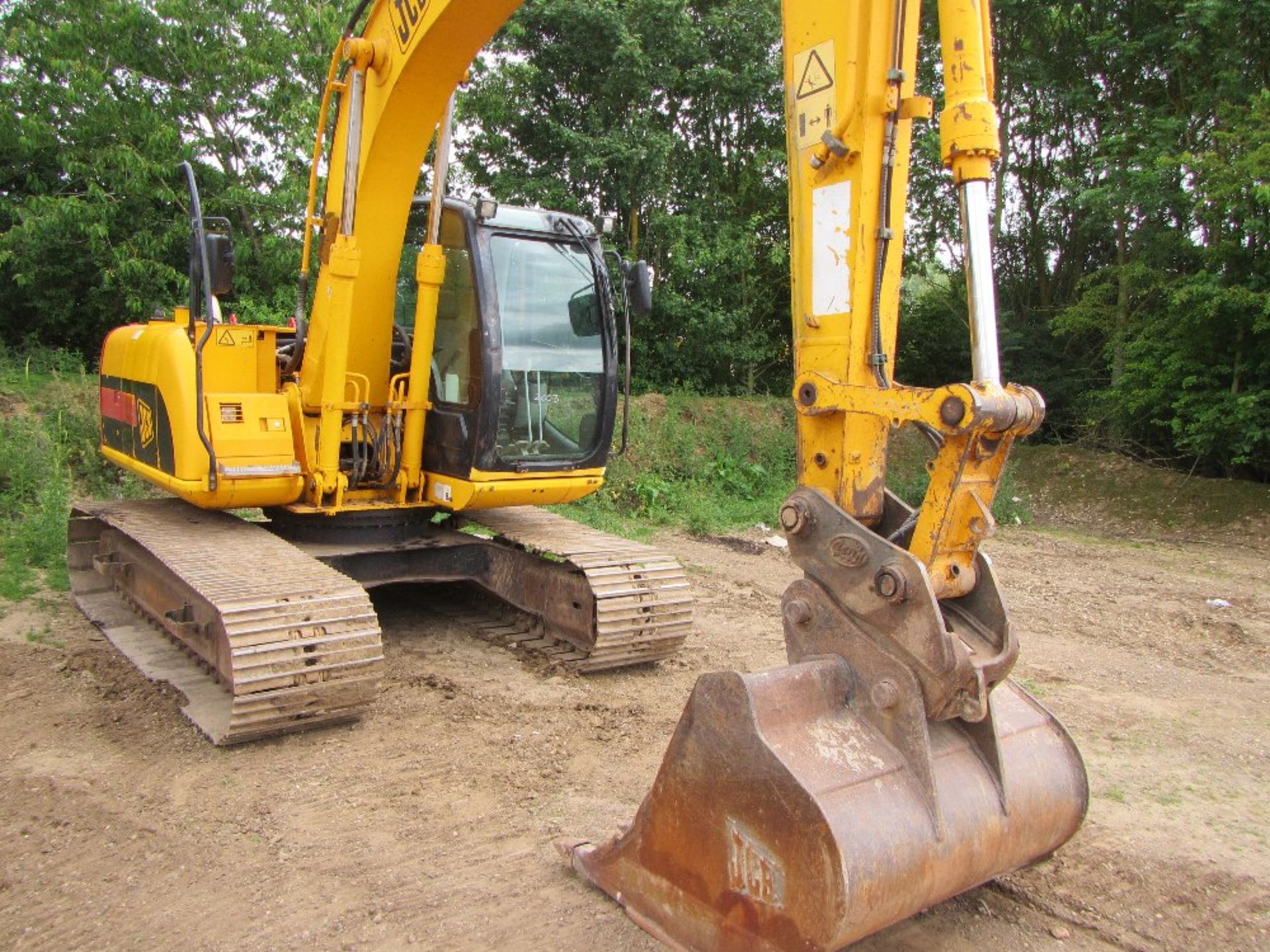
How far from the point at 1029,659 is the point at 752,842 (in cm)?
402

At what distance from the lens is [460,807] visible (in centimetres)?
368

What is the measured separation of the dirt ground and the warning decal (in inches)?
90.3

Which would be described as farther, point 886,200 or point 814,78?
point 814,78

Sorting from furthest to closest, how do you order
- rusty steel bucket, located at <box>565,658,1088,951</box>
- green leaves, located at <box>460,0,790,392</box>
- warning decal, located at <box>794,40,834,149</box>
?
green leaves, located at <box>460,0,790,392</box>
warning decal, located at <box>794,40,834,149</box>
rusty steel bucket, located at <box>565,658,1088,951</box>

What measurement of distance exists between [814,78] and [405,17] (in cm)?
249

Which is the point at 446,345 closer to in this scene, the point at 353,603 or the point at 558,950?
the point at 353,603

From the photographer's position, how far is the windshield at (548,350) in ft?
16.5

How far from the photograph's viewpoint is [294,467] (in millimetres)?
5008

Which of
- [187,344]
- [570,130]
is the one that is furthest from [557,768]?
[570,130]

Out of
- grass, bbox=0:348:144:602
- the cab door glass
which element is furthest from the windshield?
grass, bbox=0:348:144:602

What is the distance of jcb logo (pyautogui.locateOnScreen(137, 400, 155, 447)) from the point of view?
17.6ft

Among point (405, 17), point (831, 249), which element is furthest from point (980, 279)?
point (405, 17)

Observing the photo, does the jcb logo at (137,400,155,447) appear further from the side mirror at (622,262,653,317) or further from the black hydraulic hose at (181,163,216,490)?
the side mirror at (622,262,653,317)

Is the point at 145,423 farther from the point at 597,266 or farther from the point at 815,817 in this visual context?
the point at 815,817
